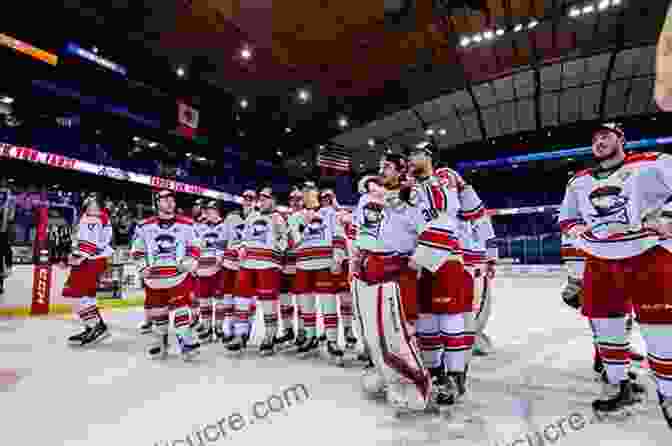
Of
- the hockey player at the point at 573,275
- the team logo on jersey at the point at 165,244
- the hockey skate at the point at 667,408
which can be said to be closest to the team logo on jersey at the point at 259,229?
the team logo on jersey at the point at 165,244

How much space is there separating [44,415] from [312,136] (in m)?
21.5

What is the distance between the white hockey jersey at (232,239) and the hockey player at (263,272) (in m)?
0.67

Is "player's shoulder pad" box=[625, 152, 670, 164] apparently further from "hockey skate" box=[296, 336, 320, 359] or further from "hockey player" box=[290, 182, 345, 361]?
"hockey skate" box=[296, 336, 320, 359]

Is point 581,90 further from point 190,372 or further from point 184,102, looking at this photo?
point 190,372

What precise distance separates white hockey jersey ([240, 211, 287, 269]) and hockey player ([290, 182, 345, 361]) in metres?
0.14

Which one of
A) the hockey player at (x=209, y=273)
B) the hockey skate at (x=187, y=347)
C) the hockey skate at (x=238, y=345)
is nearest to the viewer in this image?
the hockey skate at (x=187, y=347)

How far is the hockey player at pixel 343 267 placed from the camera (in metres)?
3.67

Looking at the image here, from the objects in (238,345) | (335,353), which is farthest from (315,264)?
(238,345)

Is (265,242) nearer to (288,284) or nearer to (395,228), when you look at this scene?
(288,284)

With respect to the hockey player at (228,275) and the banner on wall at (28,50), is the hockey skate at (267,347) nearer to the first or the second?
the hockey player at (228,275)

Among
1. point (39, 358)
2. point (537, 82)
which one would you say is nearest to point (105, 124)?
point (39, 358)

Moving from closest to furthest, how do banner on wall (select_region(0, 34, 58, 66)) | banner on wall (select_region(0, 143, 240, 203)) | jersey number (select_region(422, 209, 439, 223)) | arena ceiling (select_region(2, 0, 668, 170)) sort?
jersey number (select_region(422, 209, 439, 223)) → arena ceiling (select_region(2, 0, 668, 170)) → banner on wall (select_region(0, 34, 58, 66)) → banner on wall (select_region(0, 143, 240, 203))

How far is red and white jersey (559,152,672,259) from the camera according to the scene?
1987 millimetres

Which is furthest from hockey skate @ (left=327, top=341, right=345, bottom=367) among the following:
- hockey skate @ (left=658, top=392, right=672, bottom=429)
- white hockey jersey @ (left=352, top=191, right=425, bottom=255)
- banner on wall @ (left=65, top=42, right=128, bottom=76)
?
banner on wall @ (left=65, top=42, right=128, bottom=76)
